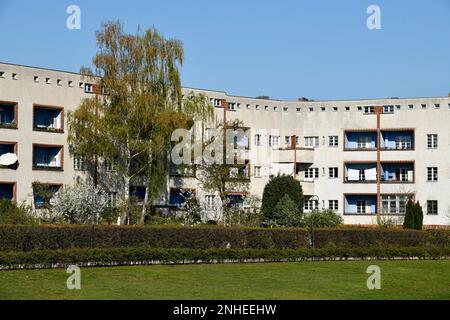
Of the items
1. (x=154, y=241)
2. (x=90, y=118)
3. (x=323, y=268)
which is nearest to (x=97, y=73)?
(x=90, y=118)

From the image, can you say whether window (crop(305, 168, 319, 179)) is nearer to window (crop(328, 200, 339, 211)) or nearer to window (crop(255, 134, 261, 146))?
window (crop(328, 200, 339, 211))

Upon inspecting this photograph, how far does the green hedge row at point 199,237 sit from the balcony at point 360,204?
24.5 m

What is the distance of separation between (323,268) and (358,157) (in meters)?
36.6

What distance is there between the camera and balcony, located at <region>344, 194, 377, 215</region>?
242 ft

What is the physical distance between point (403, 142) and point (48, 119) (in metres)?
28.9

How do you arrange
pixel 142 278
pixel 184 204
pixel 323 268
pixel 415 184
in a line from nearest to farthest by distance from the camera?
pixel 142 278, pixel 323 268, pixel 184 204, pixel 415 184

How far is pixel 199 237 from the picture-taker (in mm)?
41438

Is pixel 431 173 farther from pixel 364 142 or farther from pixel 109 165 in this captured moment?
pixel 109 165

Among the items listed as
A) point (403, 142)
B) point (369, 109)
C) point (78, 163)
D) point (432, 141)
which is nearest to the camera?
point (78, 163)

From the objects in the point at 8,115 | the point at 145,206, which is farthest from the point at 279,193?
the point at 8,115

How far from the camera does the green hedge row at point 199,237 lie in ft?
119

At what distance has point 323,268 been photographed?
38.0 m
